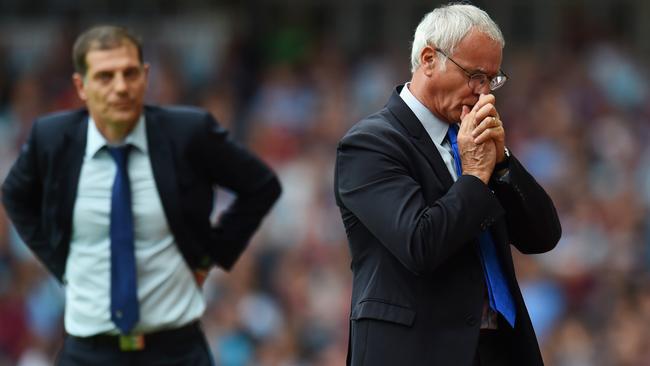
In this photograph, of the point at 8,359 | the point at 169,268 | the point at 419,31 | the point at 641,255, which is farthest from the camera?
the point at 8,359

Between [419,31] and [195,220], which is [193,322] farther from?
[419,31]

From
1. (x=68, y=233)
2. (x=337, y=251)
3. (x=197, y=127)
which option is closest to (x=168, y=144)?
(x=197, y=127)

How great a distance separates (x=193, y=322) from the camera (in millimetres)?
6066

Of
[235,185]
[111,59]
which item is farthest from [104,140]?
[235,185]

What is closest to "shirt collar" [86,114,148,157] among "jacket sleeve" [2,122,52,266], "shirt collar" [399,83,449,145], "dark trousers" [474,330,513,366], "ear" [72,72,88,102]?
"ear" [72,72,88,102]

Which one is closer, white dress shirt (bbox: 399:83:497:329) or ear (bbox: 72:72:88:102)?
white dress shirt (bbox: 399:83:497:329)

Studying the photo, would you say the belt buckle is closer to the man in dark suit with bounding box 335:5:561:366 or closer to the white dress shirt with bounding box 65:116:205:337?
the white dress shirt with bounding box 65:116:205:337

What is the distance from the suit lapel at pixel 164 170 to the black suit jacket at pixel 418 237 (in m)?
1.48

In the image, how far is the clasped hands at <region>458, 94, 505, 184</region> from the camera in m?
4.45

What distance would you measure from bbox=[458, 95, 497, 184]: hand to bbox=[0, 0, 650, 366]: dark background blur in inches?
178

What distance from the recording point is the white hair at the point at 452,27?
4.53 meters

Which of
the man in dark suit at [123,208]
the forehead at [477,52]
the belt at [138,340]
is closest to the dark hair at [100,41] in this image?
the man in dark suit at [123,208]

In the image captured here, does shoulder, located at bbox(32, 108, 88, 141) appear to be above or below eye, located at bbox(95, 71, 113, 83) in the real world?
below

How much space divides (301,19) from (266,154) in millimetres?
3293
